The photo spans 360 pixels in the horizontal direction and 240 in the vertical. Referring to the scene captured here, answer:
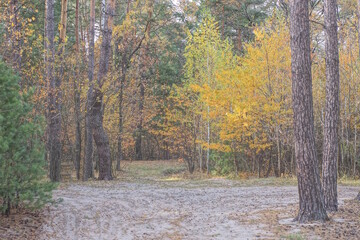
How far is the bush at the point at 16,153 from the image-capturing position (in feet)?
23.7

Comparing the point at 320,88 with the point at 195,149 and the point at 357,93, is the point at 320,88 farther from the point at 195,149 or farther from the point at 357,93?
the point at 195,149

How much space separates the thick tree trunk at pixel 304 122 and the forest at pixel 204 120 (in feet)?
0.07

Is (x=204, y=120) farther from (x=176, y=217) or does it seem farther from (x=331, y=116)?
(x=331, y=116)

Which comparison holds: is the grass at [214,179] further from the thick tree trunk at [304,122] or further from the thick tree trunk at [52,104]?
the thick tree trunk at [304,122]

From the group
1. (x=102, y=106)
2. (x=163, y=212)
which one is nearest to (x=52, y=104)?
(x=102, y=106)

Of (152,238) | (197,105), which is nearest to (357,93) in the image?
(197,105)

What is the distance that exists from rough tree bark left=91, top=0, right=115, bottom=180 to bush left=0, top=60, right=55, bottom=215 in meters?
8.70

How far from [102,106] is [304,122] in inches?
424

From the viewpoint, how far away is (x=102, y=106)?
17016 mm

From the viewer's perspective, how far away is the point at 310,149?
7.75 meters

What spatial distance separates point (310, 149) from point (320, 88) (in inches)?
403

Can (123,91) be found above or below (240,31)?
below

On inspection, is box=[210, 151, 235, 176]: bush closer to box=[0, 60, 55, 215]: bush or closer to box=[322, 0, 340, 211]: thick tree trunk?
box=[322, 0, 340, 211]: thick tree trunk

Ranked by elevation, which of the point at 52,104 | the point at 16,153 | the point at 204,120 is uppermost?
the point at 52,104
